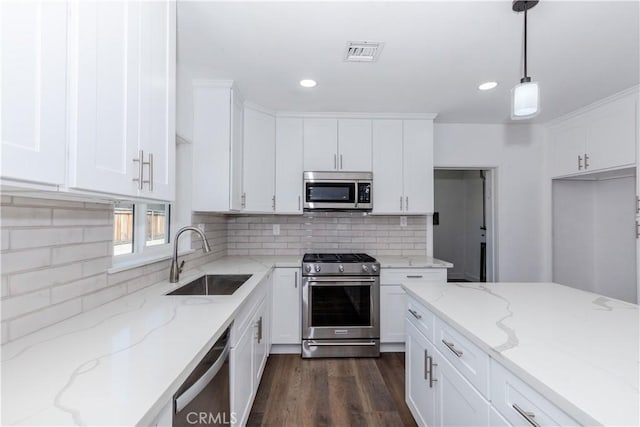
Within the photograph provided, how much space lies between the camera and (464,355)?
1214 mm

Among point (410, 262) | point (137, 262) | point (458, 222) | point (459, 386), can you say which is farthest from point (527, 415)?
point (458, 222)

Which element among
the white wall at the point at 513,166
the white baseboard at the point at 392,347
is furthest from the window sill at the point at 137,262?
the white wall at the point at 513,166

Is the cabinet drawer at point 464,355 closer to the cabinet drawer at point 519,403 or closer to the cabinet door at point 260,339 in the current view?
the cabinet drawer at point 519,403

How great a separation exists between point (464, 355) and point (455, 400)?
0.24 metres

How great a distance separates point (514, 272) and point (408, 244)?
1.26 m

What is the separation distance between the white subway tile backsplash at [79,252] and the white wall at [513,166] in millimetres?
3197

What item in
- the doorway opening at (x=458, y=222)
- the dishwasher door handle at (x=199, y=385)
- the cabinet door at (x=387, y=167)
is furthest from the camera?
the doorway opening at (x=458, y=222)

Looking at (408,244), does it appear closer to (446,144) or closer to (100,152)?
(446,144)

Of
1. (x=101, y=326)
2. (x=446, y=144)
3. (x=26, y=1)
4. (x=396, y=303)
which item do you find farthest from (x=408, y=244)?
(x=26, y=1)

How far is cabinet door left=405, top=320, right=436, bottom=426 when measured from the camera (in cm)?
157

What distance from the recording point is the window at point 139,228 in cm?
170

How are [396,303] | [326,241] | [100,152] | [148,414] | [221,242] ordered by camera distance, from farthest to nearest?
1. [326,241]
2. [221,242]
3. [396,303]
4. [100,152]
5. [148,414]

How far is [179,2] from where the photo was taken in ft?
4.83

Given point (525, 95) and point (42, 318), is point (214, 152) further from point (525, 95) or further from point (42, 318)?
point (525, 95)
